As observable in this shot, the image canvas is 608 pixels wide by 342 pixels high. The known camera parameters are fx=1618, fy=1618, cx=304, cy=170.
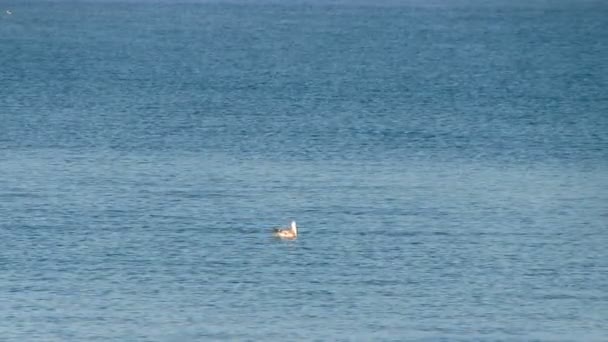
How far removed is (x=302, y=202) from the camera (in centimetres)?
4975

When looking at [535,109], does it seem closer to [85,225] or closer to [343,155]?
[343,155]

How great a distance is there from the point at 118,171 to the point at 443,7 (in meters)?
118

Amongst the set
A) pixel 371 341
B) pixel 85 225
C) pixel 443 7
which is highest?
pixel 443 7

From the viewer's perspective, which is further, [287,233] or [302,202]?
[302,202]

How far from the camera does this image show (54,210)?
157 feet

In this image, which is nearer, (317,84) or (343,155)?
(343,155)

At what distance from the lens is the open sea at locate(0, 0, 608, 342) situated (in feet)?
126

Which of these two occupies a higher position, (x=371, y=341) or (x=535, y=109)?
(x=535, y=109)

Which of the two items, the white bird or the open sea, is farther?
the white bird

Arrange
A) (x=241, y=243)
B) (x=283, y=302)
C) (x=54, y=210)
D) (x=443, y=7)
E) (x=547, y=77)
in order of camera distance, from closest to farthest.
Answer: (x=283, y=302)
(x=241, y=243)
(x=54, y=210)
(x=547, y=77)
(x=443, y=7)

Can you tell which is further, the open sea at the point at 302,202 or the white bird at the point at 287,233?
the white bird at the point at 287,233

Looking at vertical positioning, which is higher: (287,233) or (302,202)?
(302,202)

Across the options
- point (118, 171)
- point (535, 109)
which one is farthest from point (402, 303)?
point (535, 109)

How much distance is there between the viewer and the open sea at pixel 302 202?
38.3 meters
